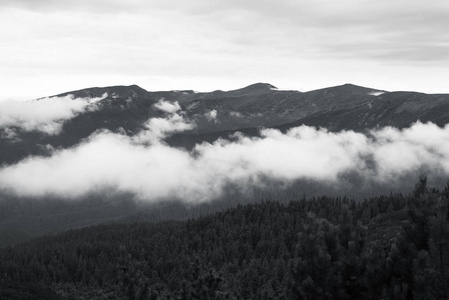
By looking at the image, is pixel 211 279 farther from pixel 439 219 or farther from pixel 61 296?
pixel 61 296

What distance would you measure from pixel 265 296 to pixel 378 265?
400 ft

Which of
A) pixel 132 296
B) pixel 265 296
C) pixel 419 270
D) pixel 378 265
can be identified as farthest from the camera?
pixel 265 296

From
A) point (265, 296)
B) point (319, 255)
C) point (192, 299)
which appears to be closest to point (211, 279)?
point (192, 299)

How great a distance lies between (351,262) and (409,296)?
4.69m

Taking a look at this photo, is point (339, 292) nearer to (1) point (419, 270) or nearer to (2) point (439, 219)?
(1) point (419, 270)

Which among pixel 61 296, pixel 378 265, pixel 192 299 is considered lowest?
pixel 61 296

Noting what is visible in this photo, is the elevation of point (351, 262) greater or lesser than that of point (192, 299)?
greater

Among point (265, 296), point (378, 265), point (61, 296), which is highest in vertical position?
point (378, 265)

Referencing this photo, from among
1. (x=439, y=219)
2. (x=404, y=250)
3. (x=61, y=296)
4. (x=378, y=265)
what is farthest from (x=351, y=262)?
(x=61, y=296)

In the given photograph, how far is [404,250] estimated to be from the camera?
35.2m

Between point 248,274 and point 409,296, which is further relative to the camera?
point 248,274

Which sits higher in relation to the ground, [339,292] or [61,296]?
[339,292]

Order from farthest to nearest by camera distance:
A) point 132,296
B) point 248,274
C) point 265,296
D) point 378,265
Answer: point 248,274, point 265,296, point 132,296, point 378,265

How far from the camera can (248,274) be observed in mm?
186750
